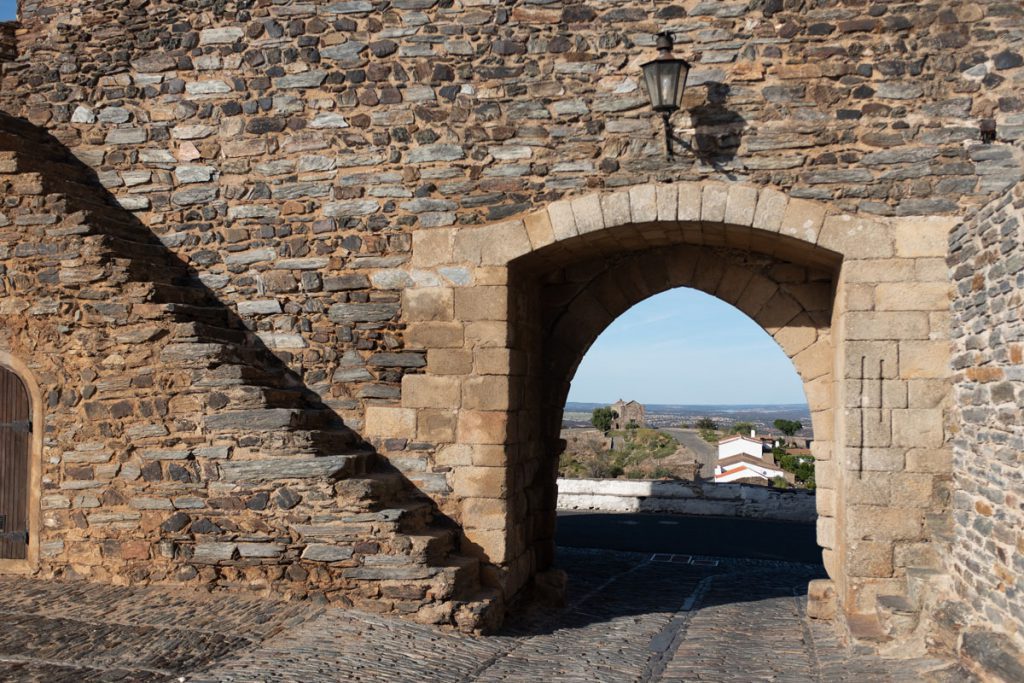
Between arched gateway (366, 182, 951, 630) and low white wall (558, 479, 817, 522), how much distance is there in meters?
5.00

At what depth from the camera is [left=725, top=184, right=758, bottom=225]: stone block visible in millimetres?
5770

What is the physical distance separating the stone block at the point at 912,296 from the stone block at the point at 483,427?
245cm

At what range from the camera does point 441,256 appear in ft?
20.3

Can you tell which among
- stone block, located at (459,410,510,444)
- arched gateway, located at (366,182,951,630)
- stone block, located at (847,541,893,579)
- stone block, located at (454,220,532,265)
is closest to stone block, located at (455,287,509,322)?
arched gateway, located at (366,182,951,630)

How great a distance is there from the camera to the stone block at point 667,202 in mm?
5859

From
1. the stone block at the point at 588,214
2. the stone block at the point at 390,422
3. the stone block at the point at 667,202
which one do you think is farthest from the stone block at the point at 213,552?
the stone block at the point at 667,202

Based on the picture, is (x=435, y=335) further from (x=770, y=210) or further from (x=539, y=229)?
(x=770, y=210)

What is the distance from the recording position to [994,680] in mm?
4020

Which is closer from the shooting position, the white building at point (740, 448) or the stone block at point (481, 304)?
the stone block at point (481, 304)

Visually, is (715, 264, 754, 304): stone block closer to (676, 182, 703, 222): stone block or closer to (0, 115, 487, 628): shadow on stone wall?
(676, 182, 703, 222): stone block

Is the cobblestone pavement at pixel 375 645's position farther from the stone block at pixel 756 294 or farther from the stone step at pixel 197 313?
the stone block at pixel 756 294

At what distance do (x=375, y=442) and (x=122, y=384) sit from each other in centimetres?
165

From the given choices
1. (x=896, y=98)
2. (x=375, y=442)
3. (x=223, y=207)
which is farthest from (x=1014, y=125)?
(x=223, y=207)

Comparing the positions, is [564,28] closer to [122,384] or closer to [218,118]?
[218,118]
